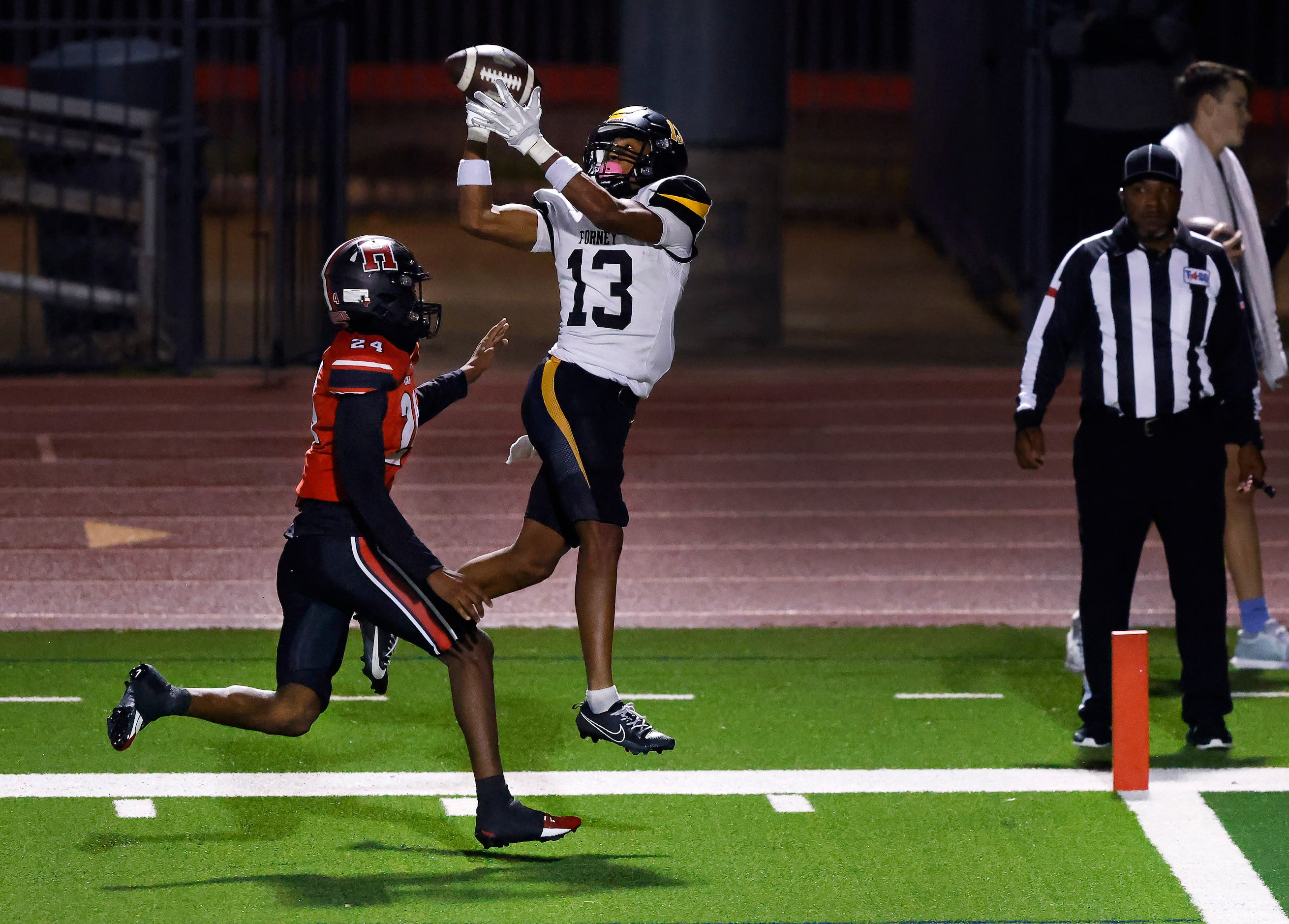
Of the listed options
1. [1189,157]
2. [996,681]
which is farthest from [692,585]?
[1189,157]

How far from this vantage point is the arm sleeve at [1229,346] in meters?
6.72

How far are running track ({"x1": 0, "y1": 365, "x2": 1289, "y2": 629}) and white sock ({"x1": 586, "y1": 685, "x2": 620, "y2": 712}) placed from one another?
2.83 m

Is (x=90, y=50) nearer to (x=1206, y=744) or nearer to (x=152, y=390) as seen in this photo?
(x=152, y=390)

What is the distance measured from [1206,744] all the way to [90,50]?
9.53 metres

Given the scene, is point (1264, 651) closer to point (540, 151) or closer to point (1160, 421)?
point (1160, 421)

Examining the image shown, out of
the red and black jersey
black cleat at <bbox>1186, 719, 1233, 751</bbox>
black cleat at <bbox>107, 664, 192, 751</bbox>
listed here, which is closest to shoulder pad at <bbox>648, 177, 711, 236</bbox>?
the red and black jersey

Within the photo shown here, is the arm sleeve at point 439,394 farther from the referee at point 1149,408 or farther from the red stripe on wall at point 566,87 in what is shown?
the red stripe on wall at point 566,87

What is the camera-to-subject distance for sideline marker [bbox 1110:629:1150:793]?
6.11 metres

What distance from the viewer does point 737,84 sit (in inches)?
614

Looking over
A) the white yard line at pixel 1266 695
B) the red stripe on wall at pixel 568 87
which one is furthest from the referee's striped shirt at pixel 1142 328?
the red stripe on wall at pixel 568 87

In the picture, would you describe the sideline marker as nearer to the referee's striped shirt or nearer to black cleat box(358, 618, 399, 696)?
the referee's striped shirt

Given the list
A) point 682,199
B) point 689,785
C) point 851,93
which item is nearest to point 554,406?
point 682,199

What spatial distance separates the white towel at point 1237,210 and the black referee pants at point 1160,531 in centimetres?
136

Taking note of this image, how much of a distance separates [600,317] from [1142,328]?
1703 mm
